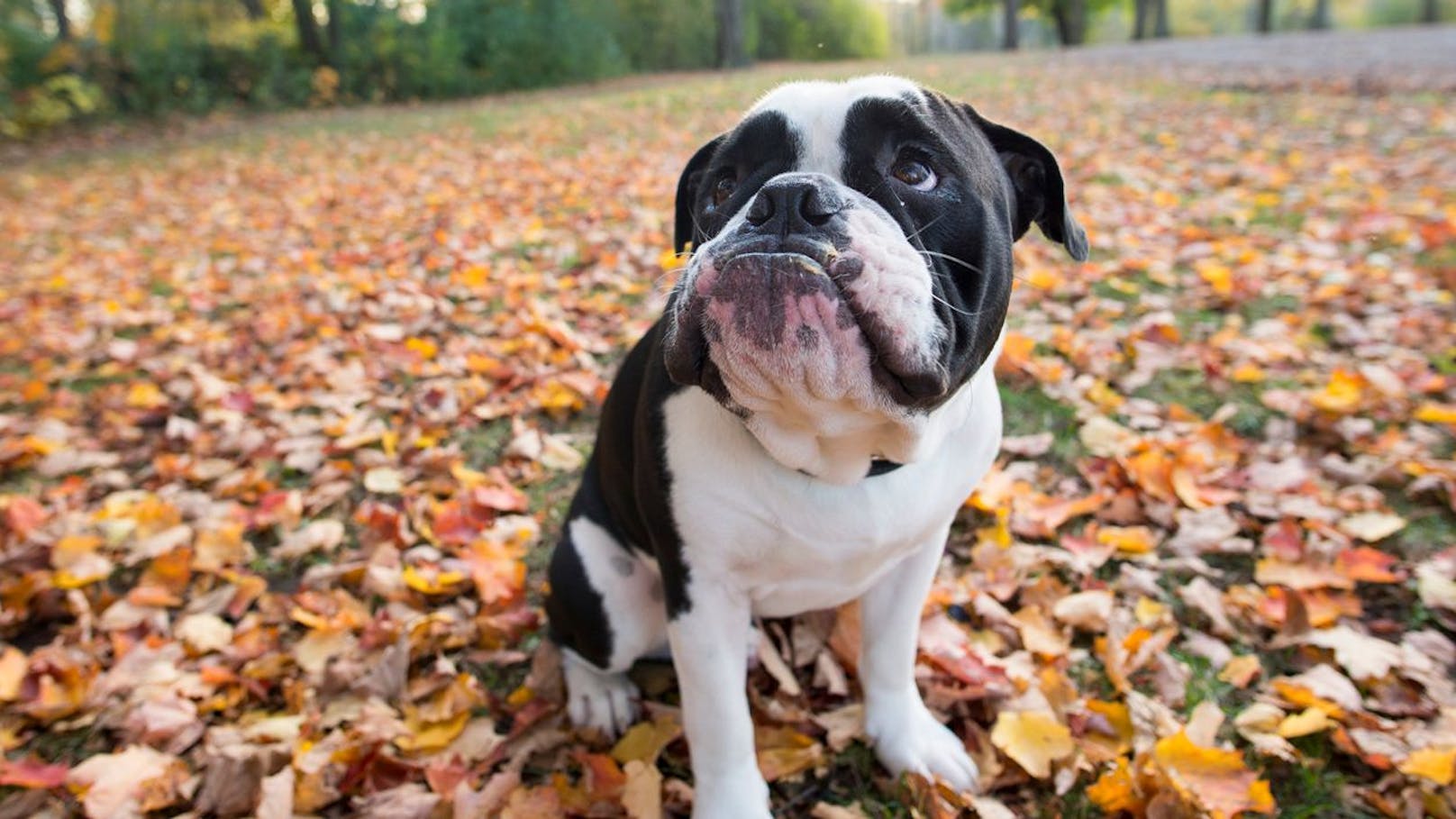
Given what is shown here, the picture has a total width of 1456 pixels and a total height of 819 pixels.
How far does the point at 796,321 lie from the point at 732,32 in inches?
1032

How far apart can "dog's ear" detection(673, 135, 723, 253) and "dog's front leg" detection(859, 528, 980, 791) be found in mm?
920

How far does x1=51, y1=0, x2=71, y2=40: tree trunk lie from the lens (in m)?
18.2

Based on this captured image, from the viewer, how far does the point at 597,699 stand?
95.3 inches

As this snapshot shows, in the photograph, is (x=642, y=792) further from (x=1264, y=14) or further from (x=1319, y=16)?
(x=1319, y=16)

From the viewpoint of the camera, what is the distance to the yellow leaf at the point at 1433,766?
6.36ft

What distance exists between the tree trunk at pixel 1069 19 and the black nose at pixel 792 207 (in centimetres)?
4103

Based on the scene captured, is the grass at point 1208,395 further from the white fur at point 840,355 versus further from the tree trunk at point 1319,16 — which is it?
the tree trunk at point 1319,16

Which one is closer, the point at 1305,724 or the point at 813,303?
the point at 813,303

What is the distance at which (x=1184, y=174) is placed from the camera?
24.1 feet

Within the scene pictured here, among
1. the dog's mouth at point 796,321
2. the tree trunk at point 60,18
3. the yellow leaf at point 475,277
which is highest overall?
the tree trunk at point 60,18

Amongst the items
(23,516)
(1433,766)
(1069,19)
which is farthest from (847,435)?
(1069,19)

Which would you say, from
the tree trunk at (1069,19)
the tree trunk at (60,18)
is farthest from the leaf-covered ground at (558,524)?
the tree trunk at (1069,19)

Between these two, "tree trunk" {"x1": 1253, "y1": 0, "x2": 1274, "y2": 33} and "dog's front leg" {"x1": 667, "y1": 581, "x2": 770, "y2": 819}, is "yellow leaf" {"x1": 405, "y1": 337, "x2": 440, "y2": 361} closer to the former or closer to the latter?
"dog's front leg" {"x1": 667, "y1": 581, "x2": 770, "y2": 819}

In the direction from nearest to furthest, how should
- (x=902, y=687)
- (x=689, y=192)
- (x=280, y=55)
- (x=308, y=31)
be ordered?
(x=689, y=192) < (x=902, y=687) < (x=280, y=55) < (x=308, y=31)
